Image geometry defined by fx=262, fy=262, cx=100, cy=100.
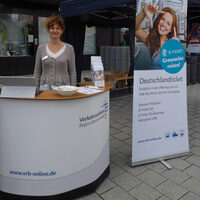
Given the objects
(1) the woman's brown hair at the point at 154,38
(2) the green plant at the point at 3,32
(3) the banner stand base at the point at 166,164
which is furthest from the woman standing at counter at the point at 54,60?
(2) the green plant at the point at 3,32

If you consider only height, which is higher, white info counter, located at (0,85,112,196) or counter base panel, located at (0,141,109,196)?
white info counter, located at (0,85,112,196)

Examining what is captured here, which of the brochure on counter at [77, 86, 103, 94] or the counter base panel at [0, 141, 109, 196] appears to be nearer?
the counter base panel at [0, 141, 109, 196]

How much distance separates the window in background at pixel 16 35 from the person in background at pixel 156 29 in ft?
28.6

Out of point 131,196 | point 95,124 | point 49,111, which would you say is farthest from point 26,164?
point 131,196

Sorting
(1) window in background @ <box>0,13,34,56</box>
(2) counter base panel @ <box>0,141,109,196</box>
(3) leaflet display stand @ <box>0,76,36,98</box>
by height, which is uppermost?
(1) window in background @ <box>0,13,34,56</box>

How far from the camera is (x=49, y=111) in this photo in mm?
2449

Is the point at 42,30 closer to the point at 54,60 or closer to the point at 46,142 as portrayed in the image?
the point at 54,60

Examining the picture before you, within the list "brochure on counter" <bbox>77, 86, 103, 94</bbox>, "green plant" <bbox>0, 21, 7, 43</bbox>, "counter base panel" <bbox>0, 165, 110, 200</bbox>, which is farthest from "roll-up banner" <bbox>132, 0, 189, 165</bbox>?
"green plant" <bbox>0, 21, 7, 43</bbox>

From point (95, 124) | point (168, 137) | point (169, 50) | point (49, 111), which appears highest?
point (169, 50)

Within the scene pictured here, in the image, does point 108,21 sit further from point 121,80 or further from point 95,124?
point 95,124

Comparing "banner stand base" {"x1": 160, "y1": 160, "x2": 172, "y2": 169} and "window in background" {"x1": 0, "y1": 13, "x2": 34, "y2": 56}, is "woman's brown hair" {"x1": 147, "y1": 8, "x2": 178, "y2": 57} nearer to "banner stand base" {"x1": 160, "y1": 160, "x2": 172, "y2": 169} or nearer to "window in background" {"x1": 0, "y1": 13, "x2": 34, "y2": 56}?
"banner stand base" {"x1": 160, "y1": 160, "x2": 172, "y2": 169}

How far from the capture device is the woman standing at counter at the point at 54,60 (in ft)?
10.8

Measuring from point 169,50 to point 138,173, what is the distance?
1636mm

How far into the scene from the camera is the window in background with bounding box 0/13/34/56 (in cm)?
1072
